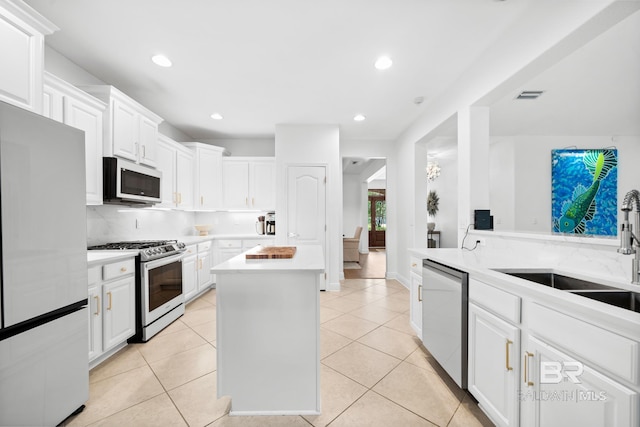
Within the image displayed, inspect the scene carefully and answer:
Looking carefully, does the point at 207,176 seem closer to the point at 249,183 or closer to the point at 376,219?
the point at 249,183

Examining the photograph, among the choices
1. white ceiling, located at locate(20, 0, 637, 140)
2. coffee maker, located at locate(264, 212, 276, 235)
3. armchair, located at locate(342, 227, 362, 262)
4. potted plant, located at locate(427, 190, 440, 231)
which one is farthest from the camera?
potted plant, located at locate(427, 190, 440, 231)

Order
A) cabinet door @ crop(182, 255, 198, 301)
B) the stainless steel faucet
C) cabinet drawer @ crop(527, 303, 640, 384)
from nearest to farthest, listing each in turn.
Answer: cabinet drawer @ crop(527, 303, 640, 384), the stainless steel faucet, cabinet door @ crop(182, 255, 198, 301)

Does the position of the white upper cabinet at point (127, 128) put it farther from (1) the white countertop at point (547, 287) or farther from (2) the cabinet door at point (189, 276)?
(1) the white countertop at point (547, 287)

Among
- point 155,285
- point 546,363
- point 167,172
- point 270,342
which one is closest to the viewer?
point 546,363

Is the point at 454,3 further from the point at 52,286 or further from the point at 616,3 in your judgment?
the point at 52,286

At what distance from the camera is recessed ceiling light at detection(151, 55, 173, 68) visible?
2453 millimetres

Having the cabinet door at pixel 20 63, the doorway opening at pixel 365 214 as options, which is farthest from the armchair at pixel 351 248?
the cabinet door at pixel 20 63

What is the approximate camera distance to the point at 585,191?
Result: 14.3 feet

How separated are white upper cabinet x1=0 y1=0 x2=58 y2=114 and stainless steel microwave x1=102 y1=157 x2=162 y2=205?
86cm

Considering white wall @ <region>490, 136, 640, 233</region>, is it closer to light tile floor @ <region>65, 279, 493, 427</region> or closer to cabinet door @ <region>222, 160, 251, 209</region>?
light tile floor @ <region>65, 279, 493, 427</region>

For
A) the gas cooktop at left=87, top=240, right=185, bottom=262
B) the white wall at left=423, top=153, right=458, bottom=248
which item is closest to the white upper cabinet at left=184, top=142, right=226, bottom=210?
the gas cooktop at left=87, top=240, right=185, bottom=262

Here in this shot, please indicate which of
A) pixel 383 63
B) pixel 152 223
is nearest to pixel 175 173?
pixel 152 223

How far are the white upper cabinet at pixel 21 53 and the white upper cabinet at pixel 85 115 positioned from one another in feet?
1.08

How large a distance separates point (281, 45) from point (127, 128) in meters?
1.85
